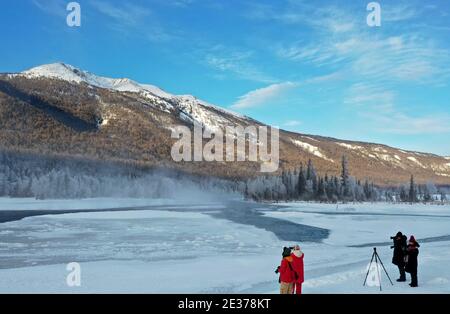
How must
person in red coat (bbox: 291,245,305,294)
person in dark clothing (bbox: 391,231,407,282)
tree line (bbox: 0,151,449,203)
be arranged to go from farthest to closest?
tree line (bbox: 0,151,449,203) < person in dark clothing (bbox: 391,231,407,282) < person in red coat (bbox: 291,245,305,294)

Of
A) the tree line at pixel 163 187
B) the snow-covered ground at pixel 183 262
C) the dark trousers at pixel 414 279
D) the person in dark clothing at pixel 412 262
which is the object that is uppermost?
the tree line at pixel 163 187

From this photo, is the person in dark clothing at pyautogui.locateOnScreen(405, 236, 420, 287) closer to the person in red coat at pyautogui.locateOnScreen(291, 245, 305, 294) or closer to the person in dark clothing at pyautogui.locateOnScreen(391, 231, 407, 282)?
the person in dark clothing at pyautogui.locateOnScreen(391, 231, 407, 282)

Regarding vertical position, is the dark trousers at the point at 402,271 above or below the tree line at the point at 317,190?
below

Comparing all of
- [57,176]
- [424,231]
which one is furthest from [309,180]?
[424,231]

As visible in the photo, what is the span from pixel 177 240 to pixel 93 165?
176m

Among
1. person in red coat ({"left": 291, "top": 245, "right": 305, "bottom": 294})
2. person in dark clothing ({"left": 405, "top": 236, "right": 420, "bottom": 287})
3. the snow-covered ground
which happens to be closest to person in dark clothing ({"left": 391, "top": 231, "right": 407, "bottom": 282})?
person in dark clothing ({"left": 405, "top": 236, "right": 420, "bottom": 287})

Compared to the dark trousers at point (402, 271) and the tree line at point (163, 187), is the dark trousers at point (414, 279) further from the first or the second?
the tree line at point (163, 187)

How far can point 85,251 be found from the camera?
83.4 ft

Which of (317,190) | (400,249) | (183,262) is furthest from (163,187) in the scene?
(400,249)

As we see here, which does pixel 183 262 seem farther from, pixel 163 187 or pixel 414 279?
pixel 163 187

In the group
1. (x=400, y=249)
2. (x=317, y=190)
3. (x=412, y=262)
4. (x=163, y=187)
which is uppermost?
(x=163, y=187)

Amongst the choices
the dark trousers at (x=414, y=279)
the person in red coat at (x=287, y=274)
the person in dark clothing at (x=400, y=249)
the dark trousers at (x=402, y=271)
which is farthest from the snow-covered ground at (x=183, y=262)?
the person in red coat at (x=287, y=274)
